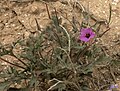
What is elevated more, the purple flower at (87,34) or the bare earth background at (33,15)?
the purple flower at (87,34)

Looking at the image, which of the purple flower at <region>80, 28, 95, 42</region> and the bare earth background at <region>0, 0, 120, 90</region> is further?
the bare earth background at <region>0, 0, 120, 90</region>

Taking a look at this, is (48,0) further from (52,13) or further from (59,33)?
(59,33)

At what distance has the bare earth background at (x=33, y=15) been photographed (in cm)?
260

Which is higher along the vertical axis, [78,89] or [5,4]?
[5,4]

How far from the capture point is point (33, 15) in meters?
2.74

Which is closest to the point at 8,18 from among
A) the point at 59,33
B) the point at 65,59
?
the point at 59,33

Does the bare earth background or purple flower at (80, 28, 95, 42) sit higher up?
purple flower at (80, 28, 95, 42)

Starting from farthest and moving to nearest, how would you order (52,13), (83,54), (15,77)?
(52,13) → (83,54) → (15,77)

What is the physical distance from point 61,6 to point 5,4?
0.43 meters

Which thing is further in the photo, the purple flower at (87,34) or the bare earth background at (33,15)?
the bare earth background at (33,15)

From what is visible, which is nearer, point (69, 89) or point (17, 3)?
point (69, 89)

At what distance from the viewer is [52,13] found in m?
2.73

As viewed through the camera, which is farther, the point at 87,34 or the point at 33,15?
the point at 33,15

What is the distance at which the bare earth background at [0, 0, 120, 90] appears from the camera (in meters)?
2.60
